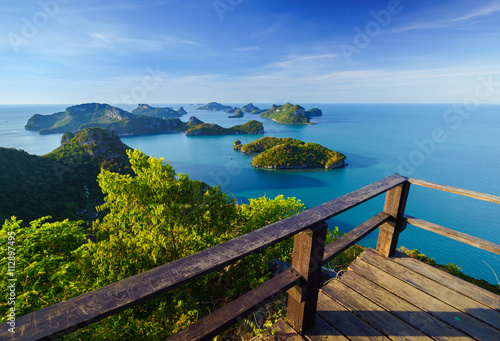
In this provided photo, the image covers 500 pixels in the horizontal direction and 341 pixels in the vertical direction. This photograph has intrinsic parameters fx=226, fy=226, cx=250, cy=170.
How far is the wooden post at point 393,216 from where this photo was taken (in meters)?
3.09

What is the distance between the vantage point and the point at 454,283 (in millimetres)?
2914

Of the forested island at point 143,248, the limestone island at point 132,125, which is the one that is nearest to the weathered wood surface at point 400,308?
Result: the forested island at point 143,248

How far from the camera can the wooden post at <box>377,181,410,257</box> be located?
10.1 feet

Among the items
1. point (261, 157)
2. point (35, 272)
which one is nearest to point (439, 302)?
point (35, 272)

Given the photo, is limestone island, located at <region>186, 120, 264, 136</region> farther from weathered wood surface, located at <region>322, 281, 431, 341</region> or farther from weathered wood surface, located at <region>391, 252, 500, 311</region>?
weathered wood surface, located at <region>322, 281, 431, 341</region>

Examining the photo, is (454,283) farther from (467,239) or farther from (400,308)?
(400,308)

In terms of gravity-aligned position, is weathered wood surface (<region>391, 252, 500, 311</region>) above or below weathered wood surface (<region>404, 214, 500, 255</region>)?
below

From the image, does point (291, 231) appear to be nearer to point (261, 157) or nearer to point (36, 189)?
point (36, 189)

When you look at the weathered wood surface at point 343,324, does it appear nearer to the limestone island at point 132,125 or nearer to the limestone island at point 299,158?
the limestone island at point 299,158

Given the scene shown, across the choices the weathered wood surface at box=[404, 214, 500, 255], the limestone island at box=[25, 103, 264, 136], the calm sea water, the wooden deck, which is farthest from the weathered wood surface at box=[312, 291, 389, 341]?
the limestone island at box=[25, 103, 264, 136]

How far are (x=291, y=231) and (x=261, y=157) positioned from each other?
3225 inches

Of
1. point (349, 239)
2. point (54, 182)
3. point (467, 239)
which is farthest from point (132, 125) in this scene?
point (467, 239)

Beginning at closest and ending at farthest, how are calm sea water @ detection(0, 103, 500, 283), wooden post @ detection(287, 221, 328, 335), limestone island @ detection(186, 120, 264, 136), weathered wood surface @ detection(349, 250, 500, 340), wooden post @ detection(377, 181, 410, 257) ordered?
wooden post @ detection(287, 221, 328, 335), weathered wood surface @ detection(349, 250, 500, 340), wooden post @ detection(377, 181, 410, 257), calm sea water @ detection(0, 103, 500, 283), limestone island @ detection(186, 120, 264, 136)

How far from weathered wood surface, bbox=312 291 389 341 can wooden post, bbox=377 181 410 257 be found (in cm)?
136
